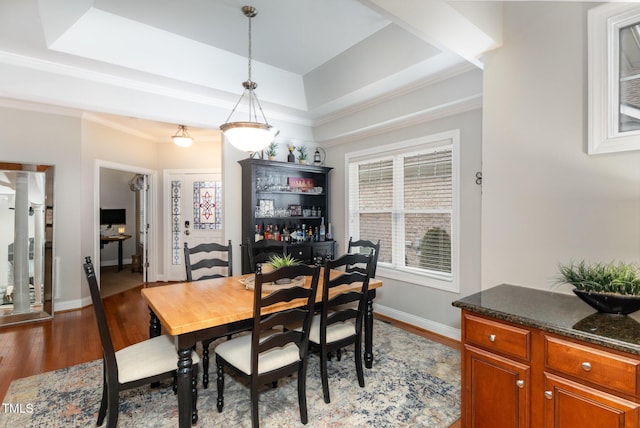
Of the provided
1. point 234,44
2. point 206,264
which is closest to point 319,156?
point 234,44

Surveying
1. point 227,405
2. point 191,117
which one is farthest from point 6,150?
point 227,405

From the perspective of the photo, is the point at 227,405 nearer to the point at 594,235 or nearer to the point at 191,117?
the point at 594,235

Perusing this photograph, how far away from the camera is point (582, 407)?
131 cm

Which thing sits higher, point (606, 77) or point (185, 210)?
point (606, 77)

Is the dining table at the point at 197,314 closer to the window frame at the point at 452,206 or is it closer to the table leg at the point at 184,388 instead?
the table leg at the point at 184,388

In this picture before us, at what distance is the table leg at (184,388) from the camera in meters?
1.73

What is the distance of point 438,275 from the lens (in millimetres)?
3562

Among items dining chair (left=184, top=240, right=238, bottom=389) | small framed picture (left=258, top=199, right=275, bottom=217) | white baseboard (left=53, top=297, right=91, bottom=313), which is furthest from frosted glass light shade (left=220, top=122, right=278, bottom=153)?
white baseboard (left=53, top=297, right=91, bottom=313)

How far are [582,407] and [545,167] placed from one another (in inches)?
53.1

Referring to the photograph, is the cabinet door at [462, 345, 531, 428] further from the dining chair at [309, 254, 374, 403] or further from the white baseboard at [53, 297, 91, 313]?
the white baseboard at [53, 297, 91, 313]

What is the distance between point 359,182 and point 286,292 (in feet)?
9.69

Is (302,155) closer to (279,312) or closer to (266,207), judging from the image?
(266,207)

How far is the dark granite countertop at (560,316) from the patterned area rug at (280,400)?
961 mm

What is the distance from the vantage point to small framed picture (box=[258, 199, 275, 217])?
429cm
